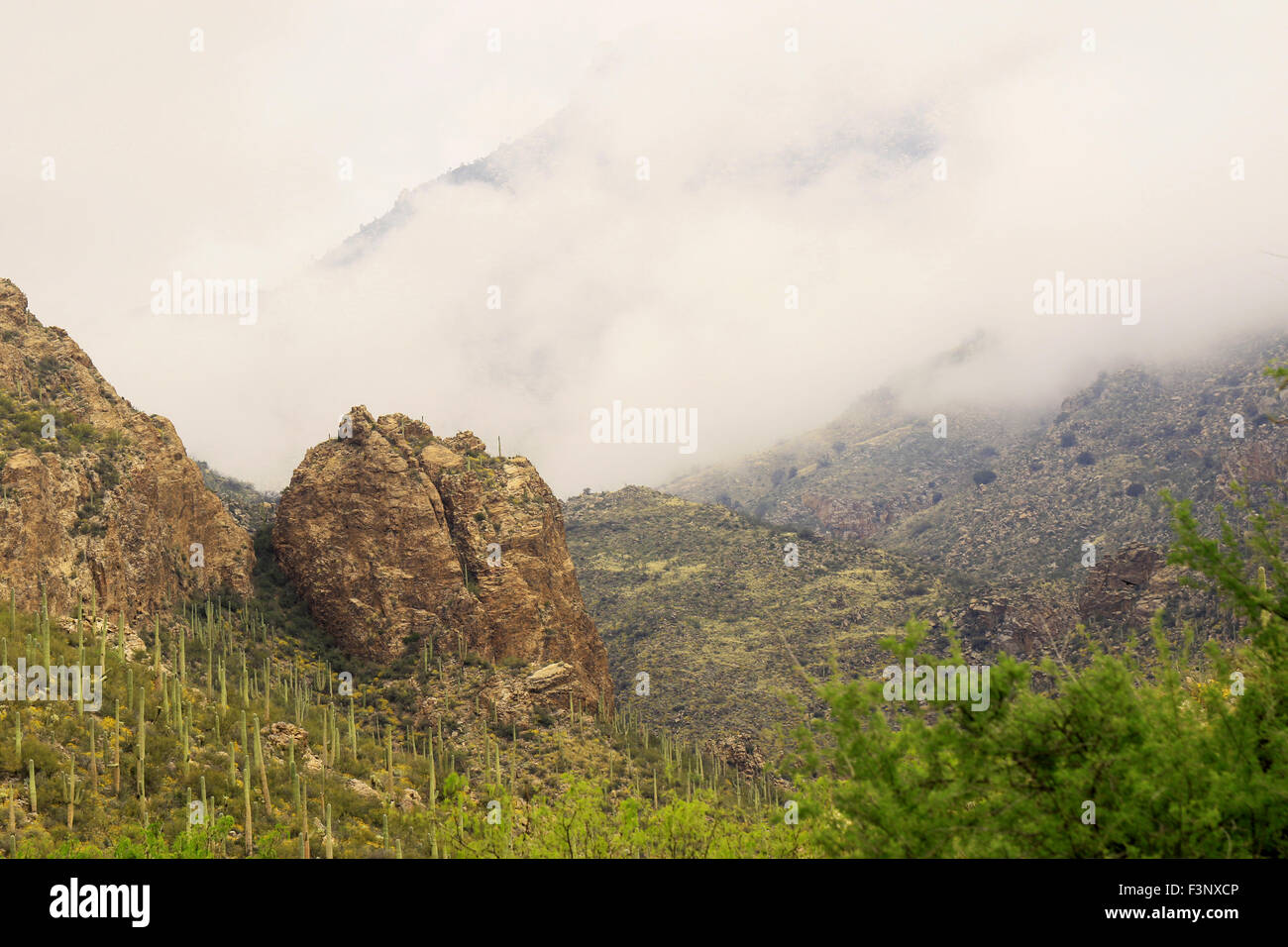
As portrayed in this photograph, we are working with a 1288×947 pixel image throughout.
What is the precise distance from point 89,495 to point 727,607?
2658 inches

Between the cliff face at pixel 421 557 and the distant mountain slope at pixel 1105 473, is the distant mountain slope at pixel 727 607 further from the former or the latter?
the distant mountain slope at pixel 1105 473

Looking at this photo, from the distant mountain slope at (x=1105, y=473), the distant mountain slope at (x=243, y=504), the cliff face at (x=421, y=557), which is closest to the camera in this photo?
the cliff face at (x=421, y=557)

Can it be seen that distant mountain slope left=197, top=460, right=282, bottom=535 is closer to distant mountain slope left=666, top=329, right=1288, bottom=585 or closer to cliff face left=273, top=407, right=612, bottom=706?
cliff face left=273, top=407, right=612, bottom=706

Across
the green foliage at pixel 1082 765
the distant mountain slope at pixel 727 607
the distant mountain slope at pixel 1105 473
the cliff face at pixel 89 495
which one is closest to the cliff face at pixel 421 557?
the cliff face at pixel 89 495

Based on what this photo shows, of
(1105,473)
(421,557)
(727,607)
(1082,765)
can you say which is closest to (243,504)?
(421,557)

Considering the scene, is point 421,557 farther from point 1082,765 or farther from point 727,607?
point 1082,765

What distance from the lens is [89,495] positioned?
54438mm

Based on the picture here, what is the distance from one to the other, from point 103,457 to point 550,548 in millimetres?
35261

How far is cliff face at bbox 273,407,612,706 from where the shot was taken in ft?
231

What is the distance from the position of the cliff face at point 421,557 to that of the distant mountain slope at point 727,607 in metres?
14.2

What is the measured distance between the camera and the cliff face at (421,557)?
2773 inches

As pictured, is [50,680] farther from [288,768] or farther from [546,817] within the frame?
[546,817]
